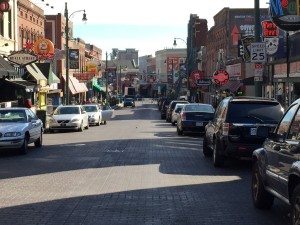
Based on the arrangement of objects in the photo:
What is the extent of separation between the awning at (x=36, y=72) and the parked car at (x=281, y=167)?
31978 millimetres

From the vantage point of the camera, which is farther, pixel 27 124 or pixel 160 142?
pixel 160 142

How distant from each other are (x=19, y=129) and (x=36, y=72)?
82.5 feet

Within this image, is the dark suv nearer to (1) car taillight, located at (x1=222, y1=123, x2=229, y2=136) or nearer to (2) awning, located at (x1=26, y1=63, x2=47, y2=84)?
(1) car taillight, located at (x1=222, y1=123, x2=229, y2=136)

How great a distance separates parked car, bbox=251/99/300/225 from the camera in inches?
244

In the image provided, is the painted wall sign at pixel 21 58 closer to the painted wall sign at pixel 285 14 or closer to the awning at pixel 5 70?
the awning at pixel 5 70

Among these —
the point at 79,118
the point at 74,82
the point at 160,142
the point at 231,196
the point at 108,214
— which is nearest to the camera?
the point at 108,214

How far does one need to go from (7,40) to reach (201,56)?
1980 inches

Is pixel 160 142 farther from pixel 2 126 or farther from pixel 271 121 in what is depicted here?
pixel 271 121

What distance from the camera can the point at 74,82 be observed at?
6638 centimetres

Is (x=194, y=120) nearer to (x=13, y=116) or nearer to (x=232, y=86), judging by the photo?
(x=13, y=116)

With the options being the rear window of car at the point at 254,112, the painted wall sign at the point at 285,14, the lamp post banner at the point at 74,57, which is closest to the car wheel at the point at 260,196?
the rear window of car at the point at 254,112

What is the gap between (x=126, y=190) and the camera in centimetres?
1005

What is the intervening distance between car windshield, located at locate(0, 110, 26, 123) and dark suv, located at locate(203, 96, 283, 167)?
720 cm

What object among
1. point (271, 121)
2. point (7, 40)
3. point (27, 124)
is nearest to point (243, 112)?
point (271, 121)
